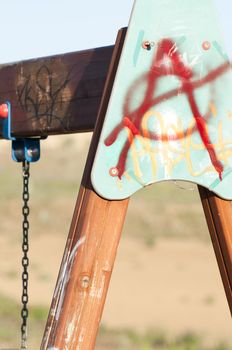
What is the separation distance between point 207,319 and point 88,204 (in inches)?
589

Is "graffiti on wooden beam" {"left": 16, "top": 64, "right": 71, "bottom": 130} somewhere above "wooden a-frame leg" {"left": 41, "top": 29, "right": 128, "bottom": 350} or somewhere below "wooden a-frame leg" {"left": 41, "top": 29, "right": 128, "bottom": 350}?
above

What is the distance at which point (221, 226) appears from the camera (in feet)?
9.55

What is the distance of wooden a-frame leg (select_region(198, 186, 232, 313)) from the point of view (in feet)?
9.50

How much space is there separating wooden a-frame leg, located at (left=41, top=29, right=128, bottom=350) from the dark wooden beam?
22cm

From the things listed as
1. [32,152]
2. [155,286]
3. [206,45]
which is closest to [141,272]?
[155,286]

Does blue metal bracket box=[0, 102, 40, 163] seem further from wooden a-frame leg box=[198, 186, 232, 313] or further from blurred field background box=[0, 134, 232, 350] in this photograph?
blurred field background box=[0, 134, 232, 350]

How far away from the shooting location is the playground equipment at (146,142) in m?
2.74

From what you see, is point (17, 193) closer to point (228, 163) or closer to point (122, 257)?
point (122, 257)

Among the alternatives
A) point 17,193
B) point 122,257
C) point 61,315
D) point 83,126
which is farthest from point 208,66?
point 17,193

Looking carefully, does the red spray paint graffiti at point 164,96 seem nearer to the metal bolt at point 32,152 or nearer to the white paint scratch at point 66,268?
the white paint scratch at point 66,268

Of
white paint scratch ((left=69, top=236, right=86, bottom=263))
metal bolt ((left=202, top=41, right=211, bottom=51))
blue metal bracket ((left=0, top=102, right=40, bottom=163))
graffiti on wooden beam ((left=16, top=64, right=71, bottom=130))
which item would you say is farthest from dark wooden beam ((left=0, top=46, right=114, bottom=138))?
white paint scratch ((left=69, top=236, right=86, bottom=263))

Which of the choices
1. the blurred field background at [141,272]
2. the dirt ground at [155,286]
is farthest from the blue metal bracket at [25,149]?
the dirt ground at [155,286]

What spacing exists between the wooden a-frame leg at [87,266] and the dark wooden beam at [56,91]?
22cm

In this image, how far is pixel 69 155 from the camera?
156 feet
